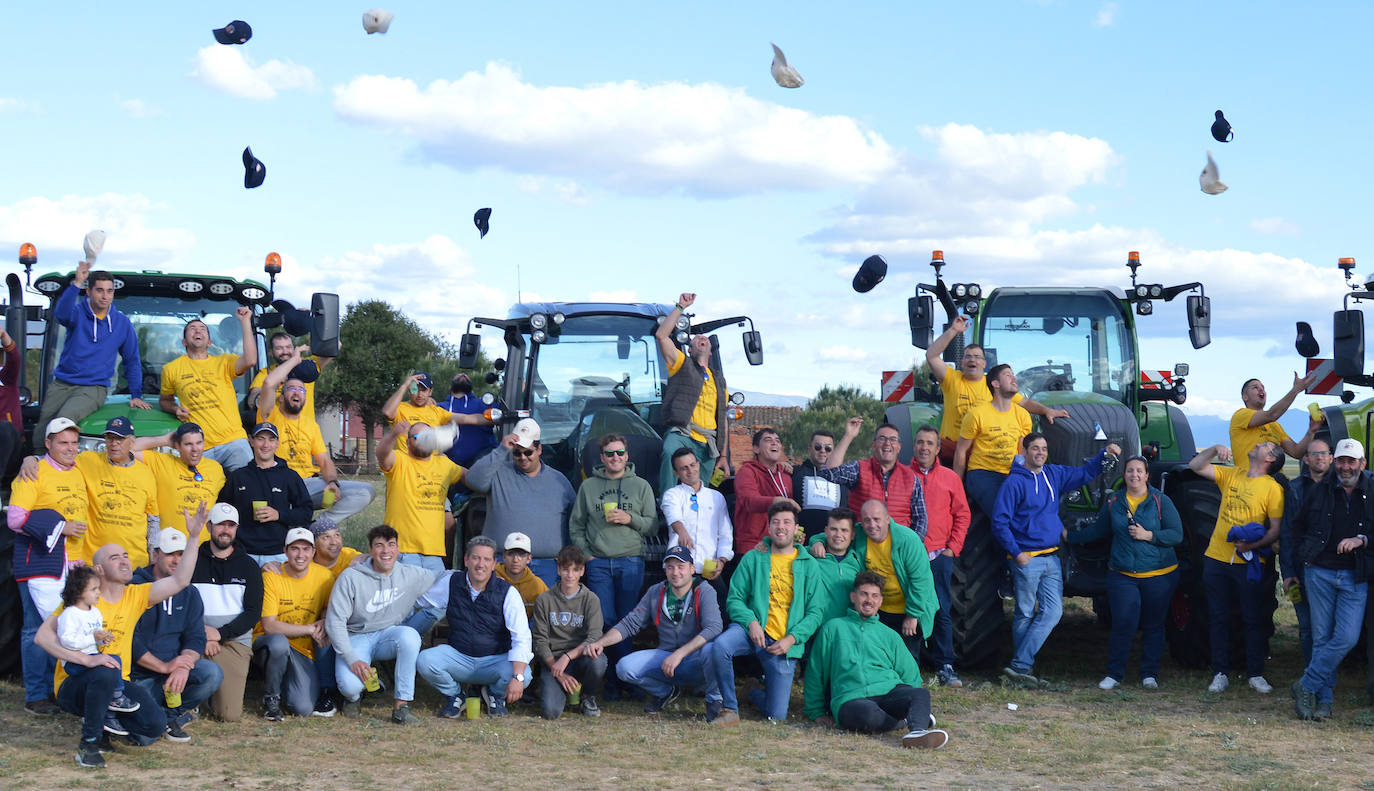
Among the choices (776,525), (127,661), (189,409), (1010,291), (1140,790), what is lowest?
(1140,790)

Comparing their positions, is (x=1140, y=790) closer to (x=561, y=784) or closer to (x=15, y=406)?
(x=561, y=784)

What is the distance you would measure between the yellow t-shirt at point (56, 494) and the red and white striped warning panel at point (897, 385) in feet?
20.6

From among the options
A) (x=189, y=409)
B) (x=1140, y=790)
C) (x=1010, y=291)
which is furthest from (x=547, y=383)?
(x=1140, y=790)

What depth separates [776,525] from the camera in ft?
28.6

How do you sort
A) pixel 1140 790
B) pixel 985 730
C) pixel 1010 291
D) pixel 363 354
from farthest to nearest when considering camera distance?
1. pixel 363 354
2. pixel 1010 291
3. pixel 985 730
4. pixel 1140 790

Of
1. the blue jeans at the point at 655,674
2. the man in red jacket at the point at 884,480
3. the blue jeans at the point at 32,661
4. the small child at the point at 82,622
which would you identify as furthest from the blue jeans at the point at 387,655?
the man in red jacket at the point at 884,480

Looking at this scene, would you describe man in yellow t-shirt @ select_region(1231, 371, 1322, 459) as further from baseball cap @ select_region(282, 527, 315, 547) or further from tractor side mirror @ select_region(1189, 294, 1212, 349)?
baseball cap @ select_region(282, 527, 315, 547)

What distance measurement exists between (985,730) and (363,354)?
2818 cm

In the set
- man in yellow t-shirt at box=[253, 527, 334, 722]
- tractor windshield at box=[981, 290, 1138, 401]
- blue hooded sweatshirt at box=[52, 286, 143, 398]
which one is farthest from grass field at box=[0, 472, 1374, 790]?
tractor windshield at box=[981, 290, 1138, 401]

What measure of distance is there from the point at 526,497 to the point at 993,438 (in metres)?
3.21

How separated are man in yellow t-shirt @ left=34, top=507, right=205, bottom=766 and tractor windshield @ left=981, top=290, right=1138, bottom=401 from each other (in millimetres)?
6428

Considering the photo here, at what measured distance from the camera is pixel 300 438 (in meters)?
9.76

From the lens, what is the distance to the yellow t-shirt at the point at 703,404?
1030cm

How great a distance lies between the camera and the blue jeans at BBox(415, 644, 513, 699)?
8.73m
